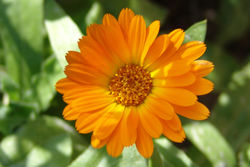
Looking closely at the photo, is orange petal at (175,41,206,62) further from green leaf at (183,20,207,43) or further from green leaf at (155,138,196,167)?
green leaf at (155,138,196,167)

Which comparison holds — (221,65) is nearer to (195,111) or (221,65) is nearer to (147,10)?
(147,10)

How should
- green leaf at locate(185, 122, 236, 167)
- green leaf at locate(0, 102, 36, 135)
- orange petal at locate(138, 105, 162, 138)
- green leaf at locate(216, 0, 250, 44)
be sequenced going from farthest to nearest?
green leaf at locate(216, 0, 250, 44)
green leaf at locate(0, 102, 36, 135)
green leaf at locate(185, 122, 236, 167)
orange petal at locate(138, 105, 162, 138)

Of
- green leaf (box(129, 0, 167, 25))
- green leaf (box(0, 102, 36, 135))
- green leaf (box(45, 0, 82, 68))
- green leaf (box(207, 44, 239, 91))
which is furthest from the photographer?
green leaf (box(207, 44, 239, 91))

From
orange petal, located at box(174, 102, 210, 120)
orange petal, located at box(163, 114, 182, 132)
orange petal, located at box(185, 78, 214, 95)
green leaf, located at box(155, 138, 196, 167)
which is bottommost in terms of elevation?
green leaf, located at box(155, 138, 196, 167)

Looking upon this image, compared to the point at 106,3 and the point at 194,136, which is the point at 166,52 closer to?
the point at 194,136

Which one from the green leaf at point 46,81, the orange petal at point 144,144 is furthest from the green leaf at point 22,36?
the orange petal at point 144,144

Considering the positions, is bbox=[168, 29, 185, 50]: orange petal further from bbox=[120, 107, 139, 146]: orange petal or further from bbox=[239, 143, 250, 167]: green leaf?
bbox=[239, 143, 250, 167]: green leaf

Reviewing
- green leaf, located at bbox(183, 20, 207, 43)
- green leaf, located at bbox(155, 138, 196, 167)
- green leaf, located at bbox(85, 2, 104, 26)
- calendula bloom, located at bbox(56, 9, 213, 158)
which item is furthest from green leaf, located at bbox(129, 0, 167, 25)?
green leaf, located at bbox(155, 138, 196, 167)

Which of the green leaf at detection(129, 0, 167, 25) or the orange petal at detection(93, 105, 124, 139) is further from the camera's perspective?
the green leaf at detection(129, 0, 167, 25)

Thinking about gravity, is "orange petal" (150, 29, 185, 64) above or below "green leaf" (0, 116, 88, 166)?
above
